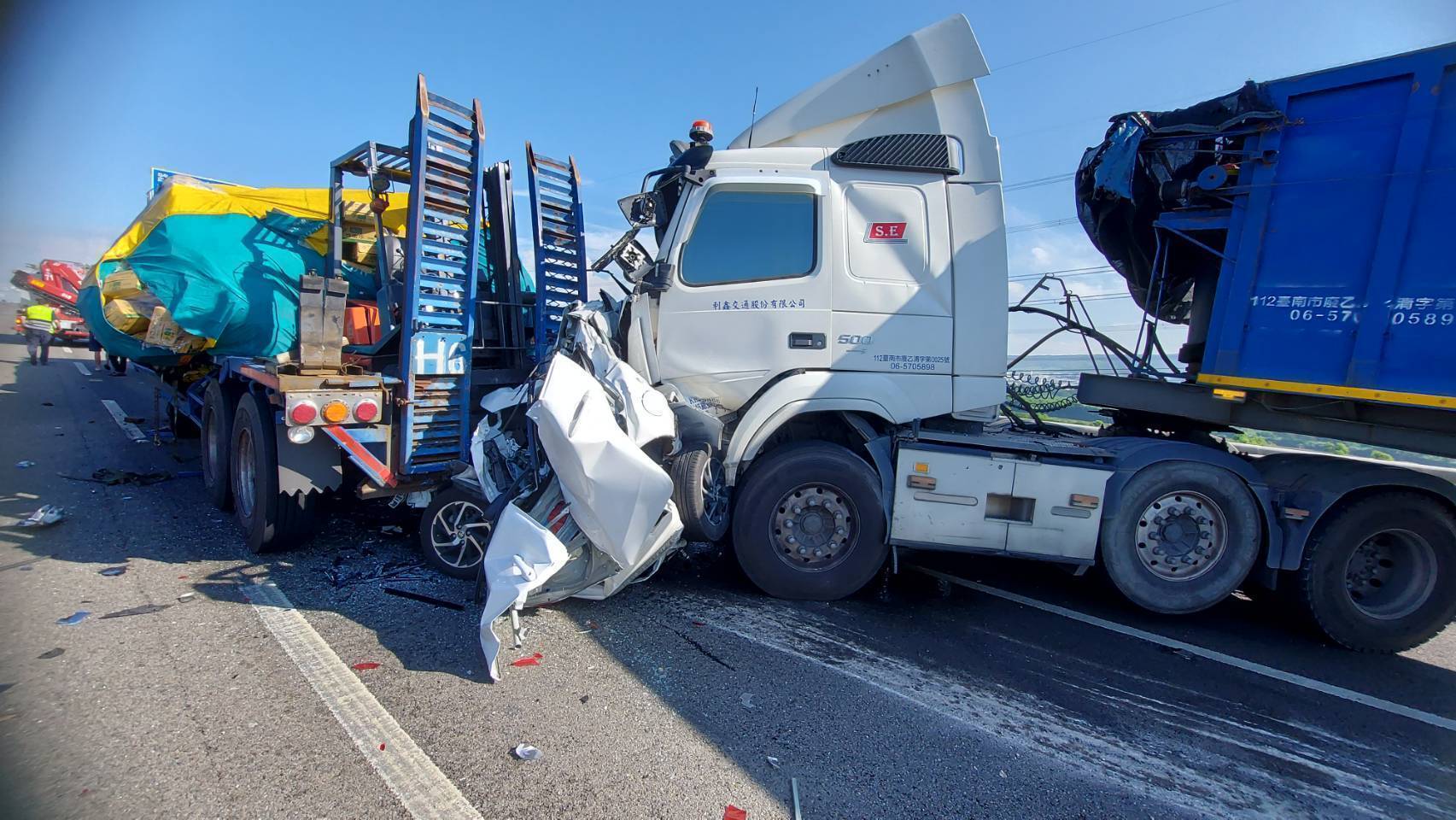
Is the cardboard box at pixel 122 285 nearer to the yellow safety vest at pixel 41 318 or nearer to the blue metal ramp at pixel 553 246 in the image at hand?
the blue metal ramp at pixel 553 246

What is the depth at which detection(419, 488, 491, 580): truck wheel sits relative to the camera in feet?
14.1

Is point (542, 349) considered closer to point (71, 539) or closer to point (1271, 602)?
point (71, 539)

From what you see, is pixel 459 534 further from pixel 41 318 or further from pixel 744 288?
pixel 41 318

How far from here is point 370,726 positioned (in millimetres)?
2623

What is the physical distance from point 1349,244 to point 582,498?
15.1ft

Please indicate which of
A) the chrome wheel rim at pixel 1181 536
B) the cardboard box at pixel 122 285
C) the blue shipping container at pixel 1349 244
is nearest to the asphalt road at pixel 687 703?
the chrome wheel rim at pixel 1181 536

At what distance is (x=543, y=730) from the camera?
2.68m

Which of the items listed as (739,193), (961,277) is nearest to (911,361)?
(961,277)

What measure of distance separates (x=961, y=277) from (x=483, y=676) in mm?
3705

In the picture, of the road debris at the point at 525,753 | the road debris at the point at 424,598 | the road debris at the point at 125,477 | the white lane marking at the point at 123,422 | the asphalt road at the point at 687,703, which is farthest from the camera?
the white lane marking at the point at 123,422

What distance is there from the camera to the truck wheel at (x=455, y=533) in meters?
4.31

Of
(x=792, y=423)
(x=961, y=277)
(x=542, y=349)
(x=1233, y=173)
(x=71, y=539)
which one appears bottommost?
(x=71, y=539)

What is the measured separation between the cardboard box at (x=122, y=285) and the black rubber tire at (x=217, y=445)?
903mm

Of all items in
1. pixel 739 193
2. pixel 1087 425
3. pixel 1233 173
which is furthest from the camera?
pixel 1087 425
